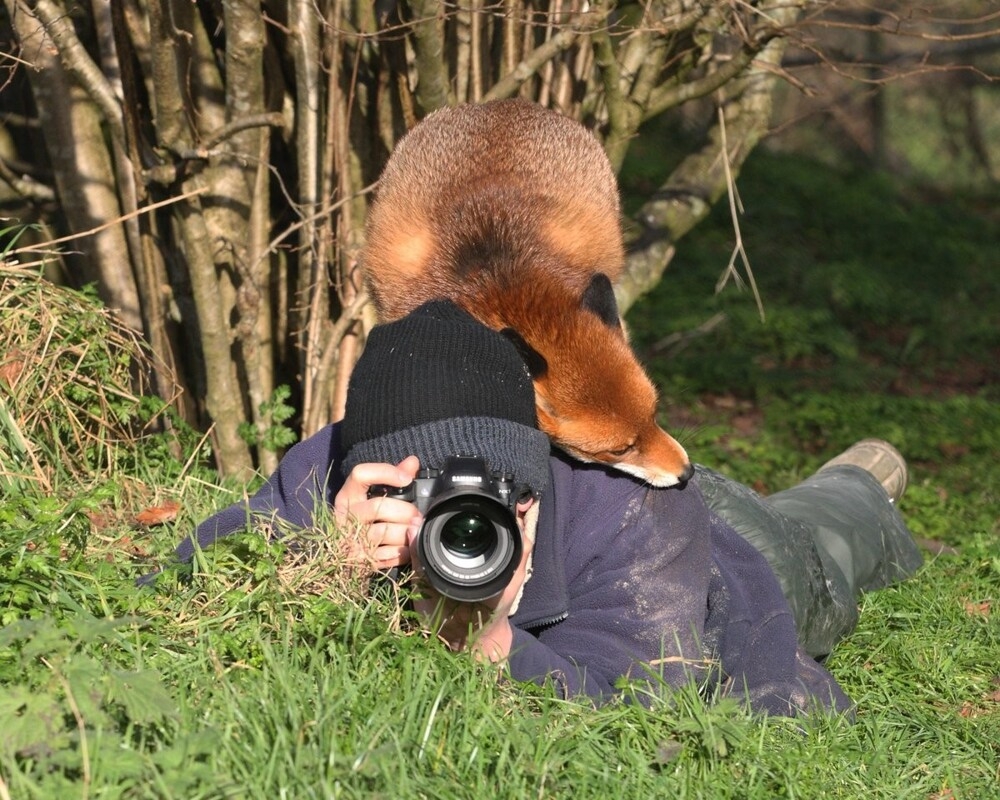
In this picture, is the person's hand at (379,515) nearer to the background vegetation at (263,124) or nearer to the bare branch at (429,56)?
the background vegetation at (263,124)

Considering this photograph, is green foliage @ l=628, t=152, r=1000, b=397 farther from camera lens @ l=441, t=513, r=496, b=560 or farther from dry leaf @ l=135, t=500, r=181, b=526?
camera lens @ l=441, t=513, r=496, b=560

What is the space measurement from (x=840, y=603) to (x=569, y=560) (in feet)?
4.46

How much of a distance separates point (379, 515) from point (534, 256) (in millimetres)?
1470

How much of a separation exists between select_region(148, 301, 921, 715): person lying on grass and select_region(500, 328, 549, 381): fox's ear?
0.32 metres

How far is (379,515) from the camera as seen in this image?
2.75 meters

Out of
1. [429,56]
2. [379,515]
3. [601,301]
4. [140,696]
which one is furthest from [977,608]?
[140,696]

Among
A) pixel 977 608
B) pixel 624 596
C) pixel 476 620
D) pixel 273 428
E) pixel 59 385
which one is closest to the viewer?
pixel 476 620

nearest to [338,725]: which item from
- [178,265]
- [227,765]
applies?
[227,765]

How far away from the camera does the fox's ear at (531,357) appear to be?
3605 mm

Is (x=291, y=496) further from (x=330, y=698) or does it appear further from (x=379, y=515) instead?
(x=330, y=698)

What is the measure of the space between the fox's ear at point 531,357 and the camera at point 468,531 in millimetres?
965

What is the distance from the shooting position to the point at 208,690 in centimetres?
252

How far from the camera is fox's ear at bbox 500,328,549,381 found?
11.8ft

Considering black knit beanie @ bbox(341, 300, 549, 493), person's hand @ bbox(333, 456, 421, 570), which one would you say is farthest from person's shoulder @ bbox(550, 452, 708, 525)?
person's hand @ bbox(333, 456, 421, 570)
